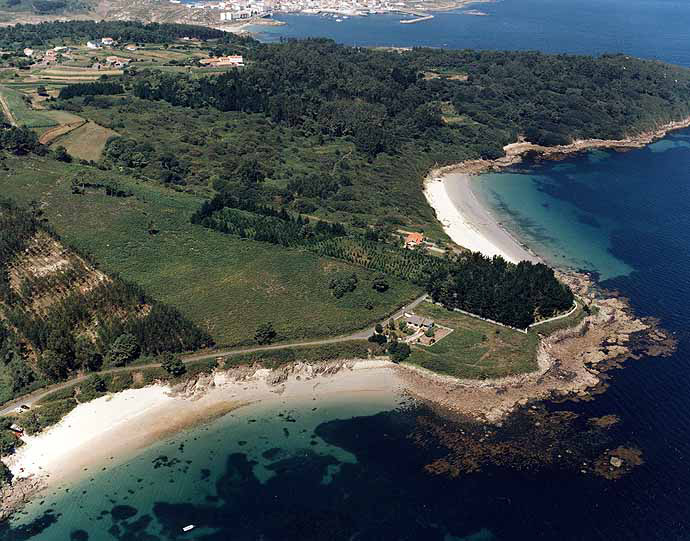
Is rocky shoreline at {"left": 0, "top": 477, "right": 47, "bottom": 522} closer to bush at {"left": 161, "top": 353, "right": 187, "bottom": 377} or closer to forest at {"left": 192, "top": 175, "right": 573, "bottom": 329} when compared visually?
bush at {"left": 161, "top": 353, "right": 187, "bottom": 377}

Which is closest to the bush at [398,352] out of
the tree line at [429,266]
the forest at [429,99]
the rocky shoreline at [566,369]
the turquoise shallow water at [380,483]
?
the rocky shoreline at [566,369]

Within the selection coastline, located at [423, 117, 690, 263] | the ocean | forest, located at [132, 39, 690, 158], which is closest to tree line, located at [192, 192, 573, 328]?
coastline, located at [423, 117, 690, 263]

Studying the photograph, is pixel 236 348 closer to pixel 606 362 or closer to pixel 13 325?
pixel 13 325

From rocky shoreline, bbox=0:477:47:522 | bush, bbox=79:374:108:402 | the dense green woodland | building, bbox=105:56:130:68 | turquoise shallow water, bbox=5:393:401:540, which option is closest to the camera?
turquoise shallow water, bbox=5:393:401:540

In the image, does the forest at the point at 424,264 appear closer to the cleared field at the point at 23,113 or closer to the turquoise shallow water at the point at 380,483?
the turquoise shallow water at the point at 380,483

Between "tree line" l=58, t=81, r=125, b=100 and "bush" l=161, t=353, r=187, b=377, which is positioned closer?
"bush" l=161, t=353, r=187, b=377

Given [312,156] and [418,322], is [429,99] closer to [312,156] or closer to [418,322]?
[312,156]

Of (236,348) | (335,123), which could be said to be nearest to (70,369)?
(236,348)
